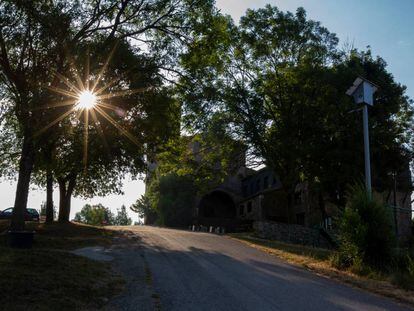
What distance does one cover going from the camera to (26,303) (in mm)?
7578

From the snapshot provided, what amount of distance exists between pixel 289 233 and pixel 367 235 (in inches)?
686

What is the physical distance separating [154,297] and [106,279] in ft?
6.50

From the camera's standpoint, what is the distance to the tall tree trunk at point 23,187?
19.9 metres

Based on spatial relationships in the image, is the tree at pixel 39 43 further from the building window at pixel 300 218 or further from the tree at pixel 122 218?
the tree at pixel 122 218

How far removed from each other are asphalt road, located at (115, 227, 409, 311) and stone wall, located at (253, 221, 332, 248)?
48.2ft

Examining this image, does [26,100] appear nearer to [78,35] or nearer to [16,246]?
[78,35]

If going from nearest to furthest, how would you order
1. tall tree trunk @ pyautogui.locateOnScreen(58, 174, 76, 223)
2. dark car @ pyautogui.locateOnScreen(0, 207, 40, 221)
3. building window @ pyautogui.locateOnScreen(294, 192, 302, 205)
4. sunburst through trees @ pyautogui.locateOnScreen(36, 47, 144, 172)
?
sunburst through trees @ pyautogui.locateOnScreen(36, 47, 144, 172) → tall tree trunk @ pyautogui.locateOnScreen(58, 174, 76, 223) → dark car @ pyautogui.locateOnScreen(0, 207, 40, 221) → building window @ pyautogui.locateOnScreen(294, 192, 302, 205)

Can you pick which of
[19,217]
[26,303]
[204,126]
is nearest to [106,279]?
[26,303]

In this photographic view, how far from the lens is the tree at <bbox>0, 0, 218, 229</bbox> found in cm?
1998

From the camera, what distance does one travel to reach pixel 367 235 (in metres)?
14.1

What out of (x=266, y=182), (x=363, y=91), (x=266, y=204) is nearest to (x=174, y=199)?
(x=266, y=182)

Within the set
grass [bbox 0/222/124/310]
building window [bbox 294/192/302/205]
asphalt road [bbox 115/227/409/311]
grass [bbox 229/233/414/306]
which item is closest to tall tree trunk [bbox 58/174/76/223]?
asphalt road [bbox 115/227/409/311]

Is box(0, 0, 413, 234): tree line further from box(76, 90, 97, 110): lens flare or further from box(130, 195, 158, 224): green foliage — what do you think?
box(130, 195, 158, 224): green foliage

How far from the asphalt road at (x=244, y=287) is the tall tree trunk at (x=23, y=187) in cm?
722
